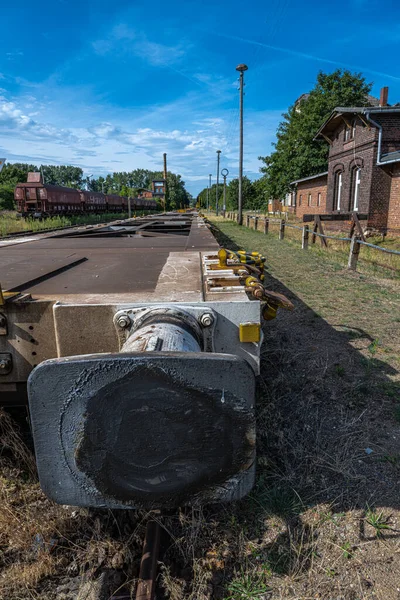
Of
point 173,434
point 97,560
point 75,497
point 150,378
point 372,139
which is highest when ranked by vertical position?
point 372,139

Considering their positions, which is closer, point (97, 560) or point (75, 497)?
point (75, 497)

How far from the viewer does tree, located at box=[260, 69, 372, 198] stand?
3109 cm

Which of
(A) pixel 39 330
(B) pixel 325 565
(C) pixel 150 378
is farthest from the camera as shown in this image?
(A) pixel 39 330

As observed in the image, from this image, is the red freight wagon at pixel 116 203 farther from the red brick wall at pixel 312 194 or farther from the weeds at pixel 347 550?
the weeds at pixel 347 550

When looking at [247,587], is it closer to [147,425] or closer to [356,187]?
[147,425]

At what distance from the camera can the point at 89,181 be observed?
109625 mm

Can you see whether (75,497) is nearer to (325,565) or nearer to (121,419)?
(121,419)

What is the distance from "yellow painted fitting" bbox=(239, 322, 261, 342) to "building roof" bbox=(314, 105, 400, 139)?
18.3m

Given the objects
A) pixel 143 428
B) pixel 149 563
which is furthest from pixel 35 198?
pixel 143 428

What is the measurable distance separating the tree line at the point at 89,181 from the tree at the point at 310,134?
23135 millimetres

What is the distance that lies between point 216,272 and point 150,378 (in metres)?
1.75

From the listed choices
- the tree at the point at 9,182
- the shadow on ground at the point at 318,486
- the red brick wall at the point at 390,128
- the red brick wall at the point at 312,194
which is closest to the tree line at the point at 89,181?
the tree at the point at 9,182

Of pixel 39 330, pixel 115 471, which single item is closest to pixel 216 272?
pixel 39 330

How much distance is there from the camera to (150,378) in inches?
48.1
